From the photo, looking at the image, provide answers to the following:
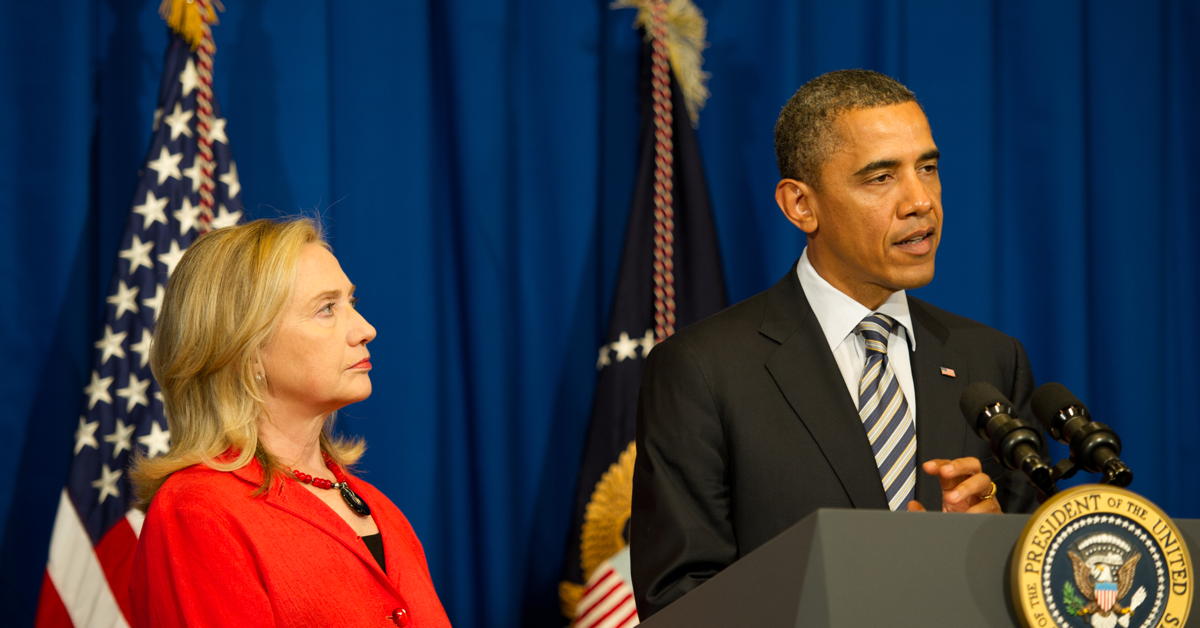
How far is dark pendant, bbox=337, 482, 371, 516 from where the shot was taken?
2.22 m

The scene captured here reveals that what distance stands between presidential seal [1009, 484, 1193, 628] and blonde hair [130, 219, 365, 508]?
50.3 inches

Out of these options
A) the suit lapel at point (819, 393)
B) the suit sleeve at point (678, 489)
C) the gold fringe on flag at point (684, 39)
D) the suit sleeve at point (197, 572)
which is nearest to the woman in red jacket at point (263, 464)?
the suit sleeve at point (197, 572)

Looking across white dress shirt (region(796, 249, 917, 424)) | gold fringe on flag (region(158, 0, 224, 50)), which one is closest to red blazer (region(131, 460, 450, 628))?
white dress shirt (region(796, 249, 917, 424))

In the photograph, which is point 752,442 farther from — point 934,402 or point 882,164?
point 882,164

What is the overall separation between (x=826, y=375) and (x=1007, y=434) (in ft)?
2.38

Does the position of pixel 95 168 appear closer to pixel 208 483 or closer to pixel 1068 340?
pixel 208 483

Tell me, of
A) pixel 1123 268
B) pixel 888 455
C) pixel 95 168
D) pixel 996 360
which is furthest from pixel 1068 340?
pixel 95 168

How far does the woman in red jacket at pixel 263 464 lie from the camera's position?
1.94m

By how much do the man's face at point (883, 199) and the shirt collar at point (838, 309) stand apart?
0.04 meters

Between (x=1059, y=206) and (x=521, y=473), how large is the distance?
75.7 inches

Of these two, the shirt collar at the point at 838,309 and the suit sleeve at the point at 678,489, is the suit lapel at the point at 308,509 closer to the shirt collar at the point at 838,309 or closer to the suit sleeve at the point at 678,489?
the suit sleeve at the point at 678,489

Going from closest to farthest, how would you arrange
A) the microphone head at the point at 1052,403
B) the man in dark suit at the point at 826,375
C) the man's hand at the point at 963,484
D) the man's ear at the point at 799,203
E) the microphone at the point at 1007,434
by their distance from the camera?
the microphone at the point at 1007,434
the microphone head at the point at 1052,403
the man's hand at the point at 963,484
the man in dark suit at the point at 826,375
the man's ear at the point at 799,203

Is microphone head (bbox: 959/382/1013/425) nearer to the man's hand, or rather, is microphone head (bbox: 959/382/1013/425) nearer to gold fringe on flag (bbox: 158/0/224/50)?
the man's hand

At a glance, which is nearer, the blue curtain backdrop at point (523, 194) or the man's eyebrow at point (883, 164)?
the man's eyebrow at point (883, 164)
